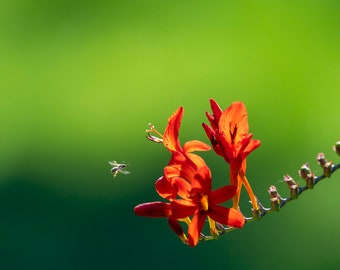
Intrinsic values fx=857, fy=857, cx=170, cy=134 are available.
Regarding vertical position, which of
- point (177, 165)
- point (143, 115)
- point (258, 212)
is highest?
point (177, 165)

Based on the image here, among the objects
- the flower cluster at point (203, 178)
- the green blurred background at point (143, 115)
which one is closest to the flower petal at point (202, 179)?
the flower cluster at point (203, 178)

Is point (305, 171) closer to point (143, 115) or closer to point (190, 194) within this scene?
point (190, 194)

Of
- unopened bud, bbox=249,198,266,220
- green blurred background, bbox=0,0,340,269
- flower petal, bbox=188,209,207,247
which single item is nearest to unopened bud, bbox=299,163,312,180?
unopened bud, bbox=249,198,266,220

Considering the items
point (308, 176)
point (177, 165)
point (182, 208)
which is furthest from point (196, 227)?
point (308, 176)

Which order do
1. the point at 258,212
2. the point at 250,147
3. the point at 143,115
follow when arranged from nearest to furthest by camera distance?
the point at 250,147, the point at 258,212, the point at 143,115

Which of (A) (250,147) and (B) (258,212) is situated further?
(B) (258,212)

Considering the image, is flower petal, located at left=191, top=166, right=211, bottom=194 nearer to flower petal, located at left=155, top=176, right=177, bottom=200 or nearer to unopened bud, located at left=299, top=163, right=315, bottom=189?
flower petal, located at left=155, top=176, right=177, bottom=200

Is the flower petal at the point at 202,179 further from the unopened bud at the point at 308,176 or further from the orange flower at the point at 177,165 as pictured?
the unopened bud at the point at 308,176
